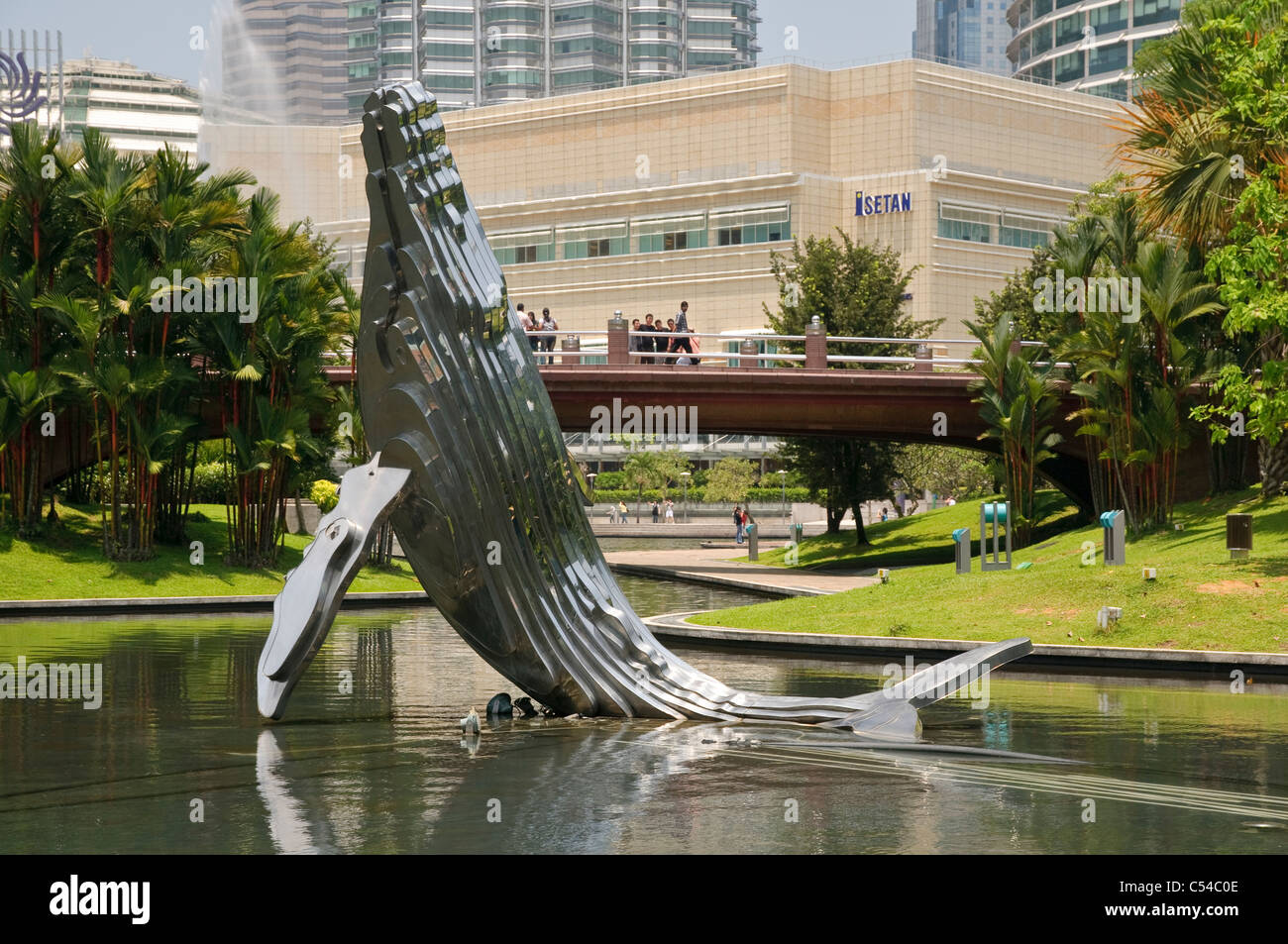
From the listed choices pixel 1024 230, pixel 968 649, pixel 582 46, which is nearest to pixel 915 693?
pixel 968 649

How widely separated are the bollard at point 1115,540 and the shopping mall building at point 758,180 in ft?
186

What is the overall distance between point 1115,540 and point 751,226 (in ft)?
205

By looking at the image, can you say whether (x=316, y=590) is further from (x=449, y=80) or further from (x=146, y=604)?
(x=449, y=80)

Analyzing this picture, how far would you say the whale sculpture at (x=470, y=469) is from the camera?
A: 1439cm

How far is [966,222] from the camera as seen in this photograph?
282 feet

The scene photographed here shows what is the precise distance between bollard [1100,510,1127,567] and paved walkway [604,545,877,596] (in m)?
5.03

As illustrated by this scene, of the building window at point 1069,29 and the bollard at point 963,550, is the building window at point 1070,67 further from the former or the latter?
the bollard at point 963,550

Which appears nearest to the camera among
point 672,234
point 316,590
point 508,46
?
point 316,590

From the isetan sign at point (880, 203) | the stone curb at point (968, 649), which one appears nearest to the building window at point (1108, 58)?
the isetan sign at point (880, 203)

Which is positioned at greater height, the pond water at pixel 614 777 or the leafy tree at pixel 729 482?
the pond water at pixel 614 777

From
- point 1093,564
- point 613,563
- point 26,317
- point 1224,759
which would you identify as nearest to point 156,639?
point 26,317

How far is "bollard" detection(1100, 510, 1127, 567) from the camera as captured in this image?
27047 mm

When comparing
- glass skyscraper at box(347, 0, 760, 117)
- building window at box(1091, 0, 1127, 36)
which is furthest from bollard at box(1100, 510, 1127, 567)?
glass skyscraper at box(347, 0, 760, 117)

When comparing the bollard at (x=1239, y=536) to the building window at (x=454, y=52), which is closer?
the bollard at (x=1239, y=536)
